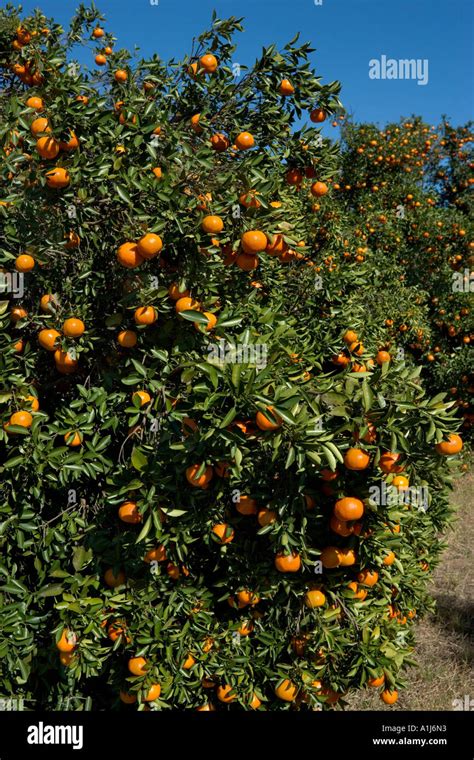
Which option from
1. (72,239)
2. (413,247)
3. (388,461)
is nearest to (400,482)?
(388,461)

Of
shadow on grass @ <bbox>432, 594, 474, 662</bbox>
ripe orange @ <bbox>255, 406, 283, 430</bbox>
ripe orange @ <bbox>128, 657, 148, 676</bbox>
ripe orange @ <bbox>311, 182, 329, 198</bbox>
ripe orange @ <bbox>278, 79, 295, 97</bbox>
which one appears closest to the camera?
ripe orange @ <bbox>255, 406, 283, 430</bbox>

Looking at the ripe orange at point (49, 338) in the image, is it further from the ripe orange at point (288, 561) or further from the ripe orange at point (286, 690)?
the ripe orange at point (286, 690)

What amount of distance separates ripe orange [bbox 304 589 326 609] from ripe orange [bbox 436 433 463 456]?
743 mm

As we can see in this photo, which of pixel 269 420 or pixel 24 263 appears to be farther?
pixel 24 263

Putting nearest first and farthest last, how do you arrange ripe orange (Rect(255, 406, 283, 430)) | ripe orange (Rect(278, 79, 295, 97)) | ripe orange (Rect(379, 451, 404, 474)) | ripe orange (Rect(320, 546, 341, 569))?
ripe orange (Rect(255, 406, 283, 430))
ripe orange (Rect(379, 451, 404, 474))
ripe orange (Rect(320, 546, 341, 569))
ripe orange (Rect(278, 79, 295, 97))

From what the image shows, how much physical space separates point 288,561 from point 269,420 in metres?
0.59

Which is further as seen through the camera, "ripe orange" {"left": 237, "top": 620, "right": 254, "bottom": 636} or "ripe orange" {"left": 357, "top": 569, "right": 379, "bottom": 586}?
"ripe orange" {"left": 237, "top": 620, "right": 254, "bottom": 636}

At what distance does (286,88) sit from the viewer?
2730mm

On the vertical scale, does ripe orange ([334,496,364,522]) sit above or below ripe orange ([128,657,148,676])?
above

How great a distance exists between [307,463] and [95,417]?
974 mm

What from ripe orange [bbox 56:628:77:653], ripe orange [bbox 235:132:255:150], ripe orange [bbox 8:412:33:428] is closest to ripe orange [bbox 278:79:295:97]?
ripe orange [bbox 235:132:255:150]

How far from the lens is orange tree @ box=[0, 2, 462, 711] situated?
1.94 meters

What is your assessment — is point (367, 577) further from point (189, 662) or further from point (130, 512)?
point (130, 512)

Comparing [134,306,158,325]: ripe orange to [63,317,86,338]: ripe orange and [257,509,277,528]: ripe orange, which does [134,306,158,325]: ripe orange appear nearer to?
[63,317,86,338]: ripe orange
